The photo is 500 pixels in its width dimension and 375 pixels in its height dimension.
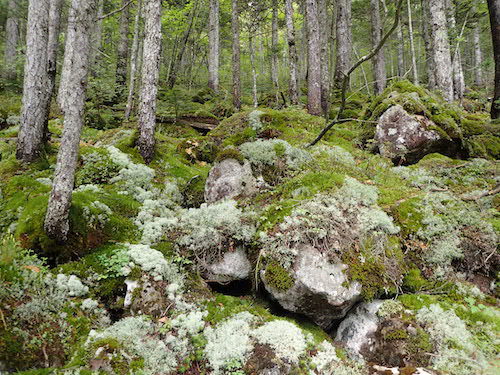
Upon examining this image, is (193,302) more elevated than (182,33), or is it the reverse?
(182,33)

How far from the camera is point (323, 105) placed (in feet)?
43.3

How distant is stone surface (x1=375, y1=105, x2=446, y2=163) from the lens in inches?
311

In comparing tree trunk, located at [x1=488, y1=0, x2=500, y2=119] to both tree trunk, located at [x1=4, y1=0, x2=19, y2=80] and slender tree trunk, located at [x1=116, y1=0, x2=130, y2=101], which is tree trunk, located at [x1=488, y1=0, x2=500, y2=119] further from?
tree trunk, located at [x1=4, y1=0, x2=19, y2=80]

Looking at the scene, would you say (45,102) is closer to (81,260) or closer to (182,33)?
(81,260)

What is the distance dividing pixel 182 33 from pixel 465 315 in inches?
742

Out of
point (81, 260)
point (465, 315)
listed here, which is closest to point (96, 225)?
point (81, 260)

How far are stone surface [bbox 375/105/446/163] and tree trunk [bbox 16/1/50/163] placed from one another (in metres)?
8.16

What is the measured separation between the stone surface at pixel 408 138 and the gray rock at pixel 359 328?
186 inches

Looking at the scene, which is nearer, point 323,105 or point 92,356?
point 92,356

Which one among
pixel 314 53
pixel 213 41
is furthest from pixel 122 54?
pixel 314 53

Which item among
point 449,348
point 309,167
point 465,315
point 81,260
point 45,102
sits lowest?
point 449,348

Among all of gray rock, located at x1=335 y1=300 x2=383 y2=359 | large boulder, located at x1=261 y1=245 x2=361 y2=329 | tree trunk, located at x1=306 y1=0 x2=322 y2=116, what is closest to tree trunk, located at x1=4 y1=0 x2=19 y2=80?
tree trunk, located at x1=306 y1=0 x2=322 y2=116

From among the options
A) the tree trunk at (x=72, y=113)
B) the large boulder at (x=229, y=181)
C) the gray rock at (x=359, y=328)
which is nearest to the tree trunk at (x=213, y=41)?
the large boulder at (x=229, y=181)

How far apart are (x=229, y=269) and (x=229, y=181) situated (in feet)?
6.80
